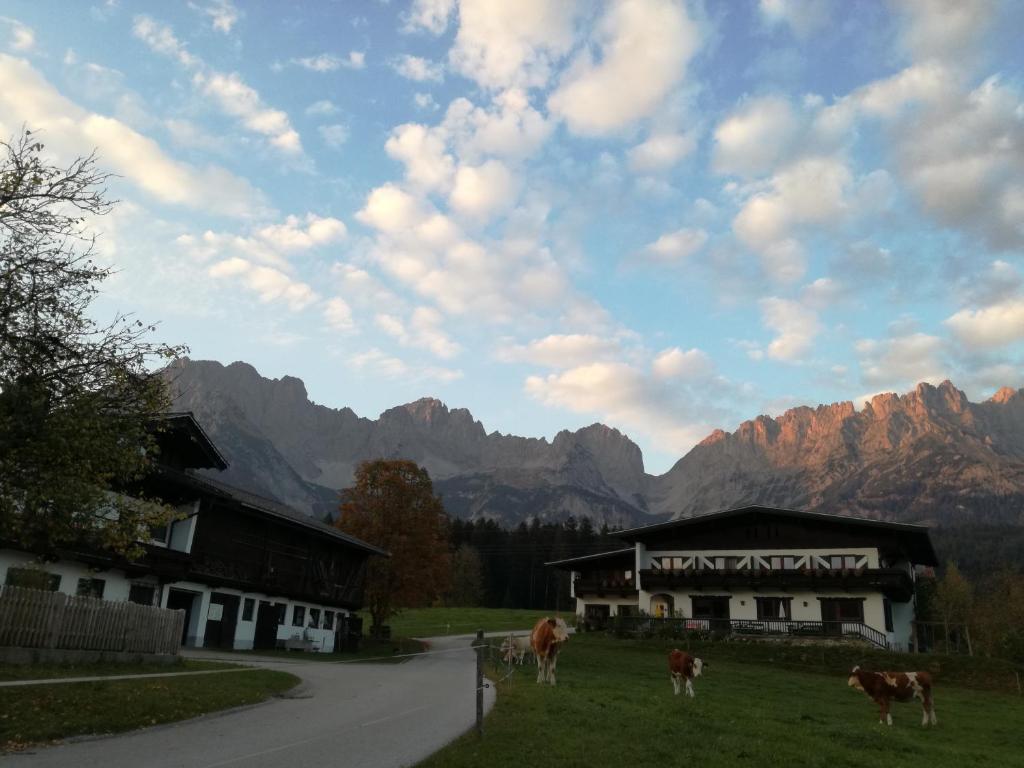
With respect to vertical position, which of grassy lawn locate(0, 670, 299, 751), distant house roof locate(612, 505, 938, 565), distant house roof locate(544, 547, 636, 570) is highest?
distant house roof locate(612, 505, 938, 565)

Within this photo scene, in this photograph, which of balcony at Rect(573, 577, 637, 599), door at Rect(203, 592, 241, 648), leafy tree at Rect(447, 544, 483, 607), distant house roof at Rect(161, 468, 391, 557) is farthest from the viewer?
leafy tree at Rect(447, 544, 483, 607)

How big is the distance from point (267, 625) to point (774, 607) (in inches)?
1395

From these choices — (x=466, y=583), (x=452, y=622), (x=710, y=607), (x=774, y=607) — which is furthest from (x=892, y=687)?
(x=466, y=583)

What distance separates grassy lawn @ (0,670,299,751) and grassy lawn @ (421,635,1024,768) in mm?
6372

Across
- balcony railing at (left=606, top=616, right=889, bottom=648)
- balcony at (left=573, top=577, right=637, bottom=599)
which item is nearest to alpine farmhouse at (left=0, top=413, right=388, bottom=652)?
balcony railing at (left=606, top=616, right=889, bottom=648)

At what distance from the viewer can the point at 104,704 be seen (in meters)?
14.4

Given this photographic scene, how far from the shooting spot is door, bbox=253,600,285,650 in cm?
4200

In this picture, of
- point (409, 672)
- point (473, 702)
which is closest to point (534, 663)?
point (409, 672)

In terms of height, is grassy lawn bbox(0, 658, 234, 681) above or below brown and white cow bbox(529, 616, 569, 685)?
below

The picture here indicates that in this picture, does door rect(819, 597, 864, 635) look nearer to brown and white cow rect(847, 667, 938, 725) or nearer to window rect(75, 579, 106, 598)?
brown and white cow rect(847, 667, 938, 725)

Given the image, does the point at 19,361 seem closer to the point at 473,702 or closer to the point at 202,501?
the point at 473,702

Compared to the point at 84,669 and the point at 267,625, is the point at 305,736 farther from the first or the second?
the point at 267,625

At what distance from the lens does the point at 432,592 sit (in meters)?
55.2

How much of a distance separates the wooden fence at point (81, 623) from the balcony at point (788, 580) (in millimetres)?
40343
